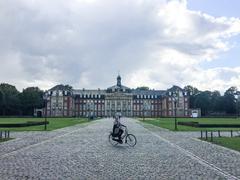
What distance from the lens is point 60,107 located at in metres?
182

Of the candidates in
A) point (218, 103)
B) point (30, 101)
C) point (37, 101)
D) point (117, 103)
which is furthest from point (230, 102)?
point (30, 101)

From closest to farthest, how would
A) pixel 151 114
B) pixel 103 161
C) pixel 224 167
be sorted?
pixel 224 167 → pixel 103 161 → pixel 151 114

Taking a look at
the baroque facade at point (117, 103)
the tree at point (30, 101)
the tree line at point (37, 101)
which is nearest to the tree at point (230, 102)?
the tree line at point (37, 101)

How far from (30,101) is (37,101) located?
275 cm

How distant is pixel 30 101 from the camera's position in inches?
5778

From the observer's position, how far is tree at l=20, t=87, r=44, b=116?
146250 mm

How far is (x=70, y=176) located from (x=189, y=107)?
564 feet

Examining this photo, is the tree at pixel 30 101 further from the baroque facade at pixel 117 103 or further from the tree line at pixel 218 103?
the tree line at pixel 218 103

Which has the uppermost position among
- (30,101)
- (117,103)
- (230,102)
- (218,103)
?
(117,103)

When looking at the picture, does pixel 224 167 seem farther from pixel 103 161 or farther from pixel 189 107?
pixel 189 107

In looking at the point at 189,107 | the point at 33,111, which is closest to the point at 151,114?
the point at 189,107

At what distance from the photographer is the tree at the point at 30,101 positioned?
146 meters

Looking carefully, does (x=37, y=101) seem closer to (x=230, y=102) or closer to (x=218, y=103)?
(x=218, y=103)

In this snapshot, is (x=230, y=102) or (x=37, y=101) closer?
(x=37, y=101)
